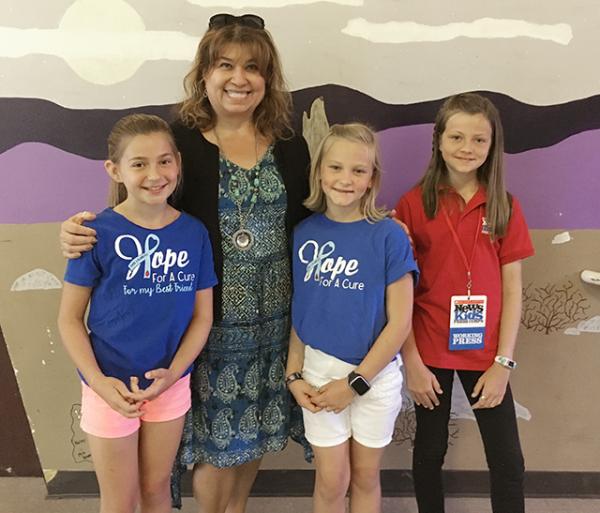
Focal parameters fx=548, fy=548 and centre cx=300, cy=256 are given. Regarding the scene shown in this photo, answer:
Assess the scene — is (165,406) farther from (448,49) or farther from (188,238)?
(448,49)

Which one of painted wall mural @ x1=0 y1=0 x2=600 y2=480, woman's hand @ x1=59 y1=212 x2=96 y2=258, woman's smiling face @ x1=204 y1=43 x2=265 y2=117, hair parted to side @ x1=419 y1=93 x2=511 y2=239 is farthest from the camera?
painted wall mural @ x1=0 y1=0 x2=600 y2=480

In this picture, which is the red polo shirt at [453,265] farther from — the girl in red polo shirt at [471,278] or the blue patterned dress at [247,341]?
the blue patterned dress at [247,341]

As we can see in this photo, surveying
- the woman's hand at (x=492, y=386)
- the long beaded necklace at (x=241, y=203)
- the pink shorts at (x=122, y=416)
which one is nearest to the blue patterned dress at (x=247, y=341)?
the long beaded necklace at (x=241, y=203)

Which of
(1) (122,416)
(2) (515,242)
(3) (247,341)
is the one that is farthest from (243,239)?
(2) (515,242)

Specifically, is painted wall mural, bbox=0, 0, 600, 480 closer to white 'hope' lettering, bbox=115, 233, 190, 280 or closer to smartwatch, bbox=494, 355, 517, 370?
smartwatch, bbox=494, 355, 517, 370

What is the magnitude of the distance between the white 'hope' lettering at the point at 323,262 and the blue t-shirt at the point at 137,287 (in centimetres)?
26

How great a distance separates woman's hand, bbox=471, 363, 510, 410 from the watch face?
0.38 metres

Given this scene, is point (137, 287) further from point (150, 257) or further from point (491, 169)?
point (491, 169)

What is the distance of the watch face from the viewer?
1.32 meters

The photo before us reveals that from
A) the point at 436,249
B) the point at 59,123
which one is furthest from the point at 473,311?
the point at 59,123

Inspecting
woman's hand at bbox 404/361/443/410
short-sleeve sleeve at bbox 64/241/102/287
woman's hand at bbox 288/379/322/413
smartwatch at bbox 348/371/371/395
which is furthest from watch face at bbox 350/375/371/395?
short-sleeve sleeve at bbox 64/241/102/287

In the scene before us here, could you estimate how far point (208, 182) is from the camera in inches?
53.3

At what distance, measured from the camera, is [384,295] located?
4.43 feet

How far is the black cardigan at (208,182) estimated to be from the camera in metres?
1.36
